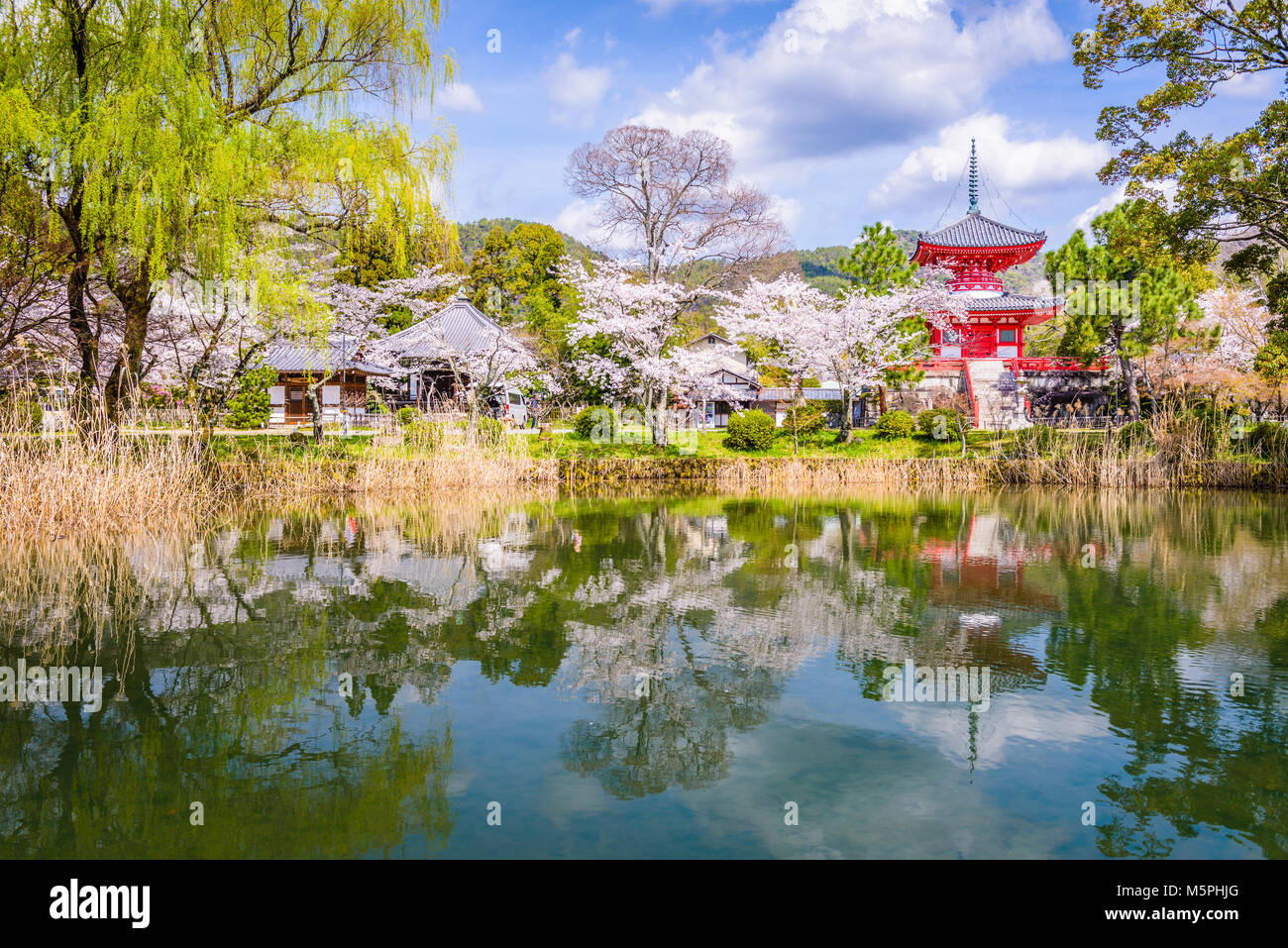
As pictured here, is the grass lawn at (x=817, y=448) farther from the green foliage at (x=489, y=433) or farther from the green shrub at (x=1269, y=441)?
the green shrub at (x=1269, y=441)

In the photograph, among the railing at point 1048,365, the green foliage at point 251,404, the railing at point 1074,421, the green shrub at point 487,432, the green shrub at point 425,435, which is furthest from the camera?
the railing at point 1048,365

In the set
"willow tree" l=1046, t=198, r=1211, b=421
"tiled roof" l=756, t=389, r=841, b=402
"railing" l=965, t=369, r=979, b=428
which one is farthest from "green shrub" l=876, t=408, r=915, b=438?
"tiled roof" l=756, t=389, r=841, b=402

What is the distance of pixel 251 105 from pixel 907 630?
1125 centimetres

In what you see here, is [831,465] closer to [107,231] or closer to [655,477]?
[655,477]

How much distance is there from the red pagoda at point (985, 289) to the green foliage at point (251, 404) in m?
21.1

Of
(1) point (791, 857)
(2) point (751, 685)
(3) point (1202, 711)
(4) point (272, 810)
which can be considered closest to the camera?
(1) point (791, 857)

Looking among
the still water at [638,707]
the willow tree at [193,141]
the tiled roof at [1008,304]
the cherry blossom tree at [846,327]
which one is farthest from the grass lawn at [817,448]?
the still water at [638,707]

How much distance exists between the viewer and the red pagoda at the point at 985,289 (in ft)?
94.2

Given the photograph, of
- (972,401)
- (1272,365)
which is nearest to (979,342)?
(972,401)

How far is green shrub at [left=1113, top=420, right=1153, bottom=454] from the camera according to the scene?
64.8ft
